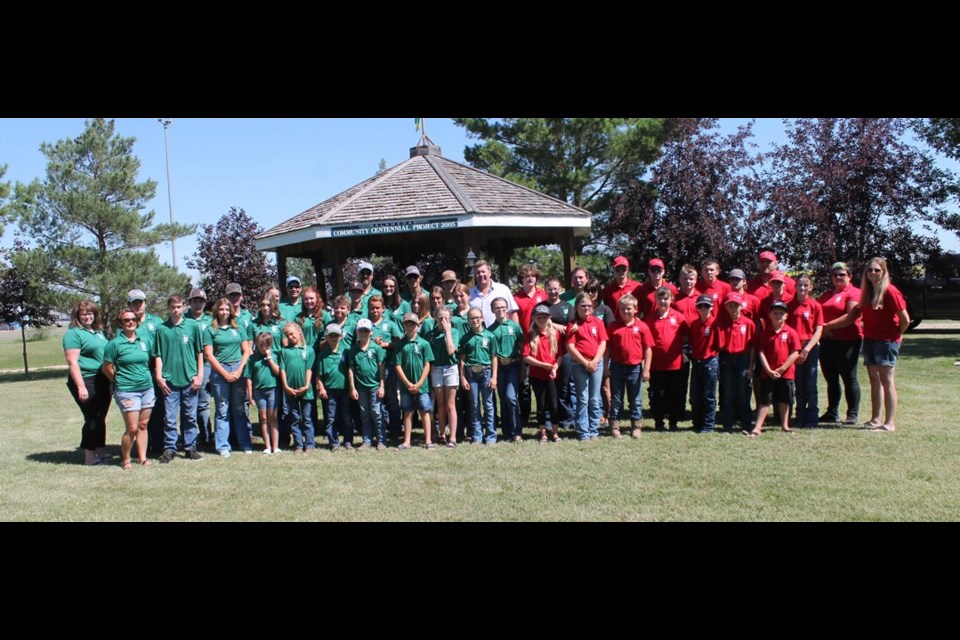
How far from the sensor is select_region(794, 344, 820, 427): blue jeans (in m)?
7.99

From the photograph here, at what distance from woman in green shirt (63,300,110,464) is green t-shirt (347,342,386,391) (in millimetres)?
2629

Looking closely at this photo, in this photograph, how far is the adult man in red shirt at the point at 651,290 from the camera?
8.45 meters

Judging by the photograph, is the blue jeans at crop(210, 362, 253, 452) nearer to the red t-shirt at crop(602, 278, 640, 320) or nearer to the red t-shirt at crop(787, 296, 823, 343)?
the red t-shirt at crop(602, 278, 640, 320)

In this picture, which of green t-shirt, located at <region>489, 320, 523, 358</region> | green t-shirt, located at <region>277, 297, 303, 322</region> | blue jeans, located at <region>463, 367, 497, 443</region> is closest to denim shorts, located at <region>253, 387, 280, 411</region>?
green t-shirt, located at <region>277, 297, 303, 322</region>

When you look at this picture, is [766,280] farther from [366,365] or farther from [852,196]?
[852,196]

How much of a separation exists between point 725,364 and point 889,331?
171cm

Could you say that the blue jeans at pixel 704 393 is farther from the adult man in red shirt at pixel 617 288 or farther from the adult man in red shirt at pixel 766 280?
the adult man in red shirt at pixel 617 288

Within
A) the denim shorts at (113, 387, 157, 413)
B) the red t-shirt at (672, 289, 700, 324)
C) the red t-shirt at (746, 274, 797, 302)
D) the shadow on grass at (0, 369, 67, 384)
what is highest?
the red t-shirt at (746, 274, 797, 302)

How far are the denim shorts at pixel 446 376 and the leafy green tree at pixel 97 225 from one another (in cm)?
1780
